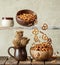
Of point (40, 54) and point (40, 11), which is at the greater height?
point (40, 11)

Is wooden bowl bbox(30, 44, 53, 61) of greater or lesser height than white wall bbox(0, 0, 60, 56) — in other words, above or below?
below

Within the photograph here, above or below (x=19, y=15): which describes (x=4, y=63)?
below

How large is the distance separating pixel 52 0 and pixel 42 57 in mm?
692

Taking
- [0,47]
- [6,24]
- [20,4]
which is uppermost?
[20,4]

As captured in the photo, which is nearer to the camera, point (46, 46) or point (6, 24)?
point (46, 46)

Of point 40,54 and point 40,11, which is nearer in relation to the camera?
point 40,54

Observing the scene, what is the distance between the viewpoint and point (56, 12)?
2.01 metres

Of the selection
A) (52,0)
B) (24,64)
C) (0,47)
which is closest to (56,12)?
(52,0)

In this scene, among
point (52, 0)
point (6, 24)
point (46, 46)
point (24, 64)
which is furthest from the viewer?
point (52, 0)

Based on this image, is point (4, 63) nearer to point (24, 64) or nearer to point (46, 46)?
point (24, 64)

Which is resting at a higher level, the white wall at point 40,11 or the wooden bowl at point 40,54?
the white wall at point 40,11

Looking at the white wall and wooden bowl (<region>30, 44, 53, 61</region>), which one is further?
the white wall

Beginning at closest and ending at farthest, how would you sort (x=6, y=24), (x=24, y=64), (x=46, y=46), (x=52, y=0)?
(x=24, y=64)
(x=46, y=46)
(x=6, y=24)
(x=52, y=0)

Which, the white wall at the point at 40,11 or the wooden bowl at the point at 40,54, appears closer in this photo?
the wooden bowl at the point at 40,54
